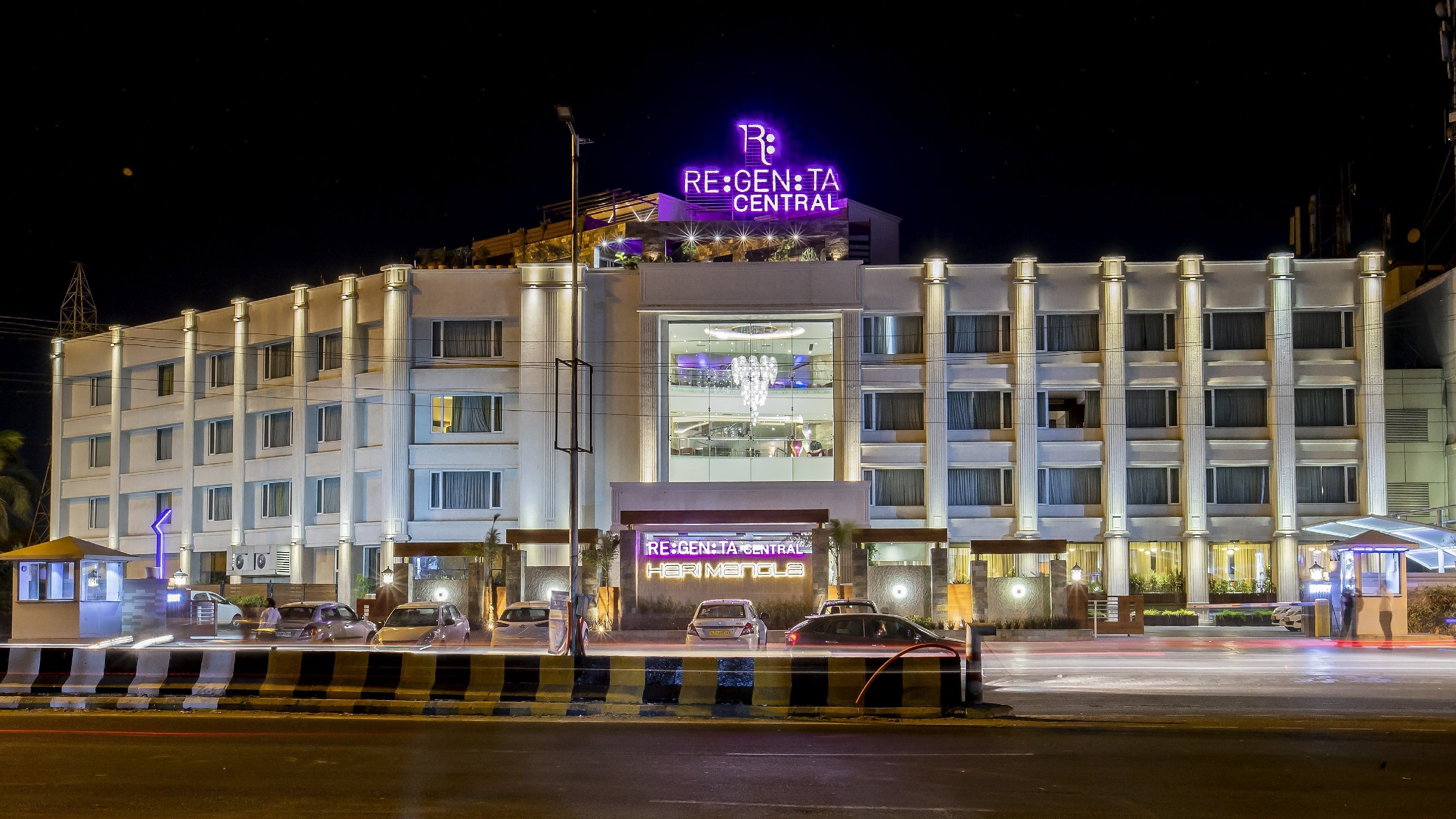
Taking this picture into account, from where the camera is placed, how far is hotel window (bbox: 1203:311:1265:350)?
51.2m

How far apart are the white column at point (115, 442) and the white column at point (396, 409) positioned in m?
17.3

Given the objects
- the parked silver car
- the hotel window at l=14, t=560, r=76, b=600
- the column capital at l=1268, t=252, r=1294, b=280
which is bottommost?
the parked silver car

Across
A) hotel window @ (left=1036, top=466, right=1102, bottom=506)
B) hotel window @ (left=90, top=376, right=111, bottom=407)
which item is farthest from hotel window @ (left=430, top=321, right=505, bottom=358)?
hotel window @ (left=1036, top=466, right=1102, bottom=506)

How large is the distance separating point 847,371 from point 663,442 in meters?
7.78

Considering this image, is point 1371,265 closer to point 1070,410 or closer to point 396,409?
point 1070,410

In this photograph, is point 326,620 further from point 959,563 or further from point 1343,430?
point 1343,430

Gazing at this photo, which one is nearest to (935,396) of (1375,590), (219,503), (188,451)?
(1375,590)

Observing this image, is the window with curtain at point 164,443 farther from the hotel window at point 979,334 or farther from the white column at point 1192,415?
the white column at point 1192,415

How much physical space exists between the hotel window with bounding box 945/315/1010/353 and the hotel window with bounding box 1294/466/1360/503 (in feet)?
41.6

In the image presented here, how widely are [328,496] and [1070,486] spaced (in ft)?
100

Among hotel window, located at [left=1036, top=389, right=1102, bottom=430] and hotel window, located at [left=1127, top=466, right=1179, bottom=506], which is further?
hotel window, located at [left=1036, top=389, right=1102, bottom=430]

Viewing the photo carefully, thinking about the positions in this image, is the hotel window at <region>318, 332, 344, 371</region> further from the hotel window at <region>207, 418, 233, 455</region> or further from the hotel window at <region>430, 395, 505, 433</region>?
the hotel window at <region>207, 418, 233, 455</region>

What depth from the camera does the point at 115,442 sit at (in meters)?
60.2

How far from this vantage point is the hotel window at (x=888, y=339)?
169 feet
